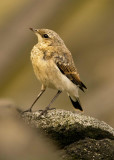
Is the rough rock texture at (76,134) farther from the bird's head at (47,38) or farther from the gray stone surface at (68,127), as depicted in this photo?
the bird's head at (47,38)

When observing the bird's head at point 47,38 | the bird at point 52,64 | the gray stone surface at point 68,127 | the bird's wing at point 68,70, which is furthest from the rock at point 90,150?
the bird's head at point 47,38

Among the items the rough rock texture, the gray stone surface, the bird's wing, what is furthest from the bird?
the gray stone surface

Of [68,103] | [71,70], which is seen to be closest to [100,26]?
[68,103]

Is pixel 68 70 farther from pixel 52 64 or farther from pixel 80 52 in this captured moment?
pixel 80 52

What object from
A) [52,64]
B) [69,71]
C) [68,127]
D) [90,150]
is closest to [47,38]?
[52,64]

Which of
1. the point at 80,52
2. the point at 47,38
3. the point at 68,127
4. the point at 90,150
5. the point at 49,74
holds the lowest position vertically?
the point at 80,52

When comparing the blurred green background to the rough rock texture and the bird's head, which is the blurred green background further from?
the rough rock texture
